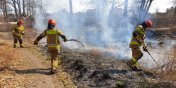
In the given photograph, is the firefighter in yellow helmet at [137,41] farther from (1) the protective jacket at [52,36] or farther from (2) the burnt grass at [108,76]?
(1) the protective jacket at [52,36]

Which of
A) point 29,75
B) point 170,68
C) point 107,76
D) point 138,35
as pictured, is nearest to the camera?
point 107,76

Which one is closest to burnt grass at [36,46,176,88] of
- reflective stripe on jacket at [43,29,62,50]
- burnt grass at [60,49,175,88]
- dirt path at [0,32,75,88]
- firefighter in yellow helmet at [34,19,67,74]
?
burnt grass at [60,49,175,88]

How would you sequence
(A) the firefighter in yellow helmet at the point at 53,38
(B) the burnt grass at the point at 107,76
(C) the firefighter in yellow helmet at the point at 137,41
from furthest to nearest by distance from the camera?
(A) the firefighter in yellow helmet at the point at 53,38 < (C) the firefighter in yellow helmet at the point at 137,41 < (B) the burnt grass at the point at 107,76

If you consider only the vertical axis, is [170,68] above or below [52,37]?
below

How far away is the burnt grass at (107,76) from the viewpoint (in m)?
9.87

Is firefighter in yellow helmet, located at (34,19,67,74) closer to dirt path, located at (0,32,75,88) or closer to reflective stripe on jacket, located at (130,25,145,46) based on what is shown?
dirt path, located at (0,32,75,88)

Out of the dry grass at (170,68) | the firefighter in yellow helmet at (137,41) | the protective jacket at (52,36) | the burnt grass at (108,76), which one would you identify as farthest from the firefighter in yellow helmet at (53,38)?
the dry grass at (170,68)

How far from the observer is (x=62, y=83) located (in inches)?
432

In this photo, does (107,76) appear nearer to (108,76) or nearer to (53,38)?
(108,76)

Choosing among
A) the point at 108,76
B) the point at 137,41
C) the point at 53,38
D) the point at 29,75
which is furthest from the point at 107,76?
the point at 53,38

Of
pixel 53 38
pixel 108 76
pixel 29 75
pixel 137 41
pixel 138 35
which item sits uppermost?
pixel 138 35

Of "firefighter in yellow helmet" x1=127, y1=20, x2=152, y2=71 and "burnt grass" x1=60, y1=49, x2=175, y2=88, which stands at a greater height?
"firefighter in yellow helmet" x1=127, y1=20, x2=152, y2=71

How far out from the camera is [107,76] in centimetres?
1080

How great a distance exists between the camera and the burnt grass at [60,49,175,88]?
9867 mm
